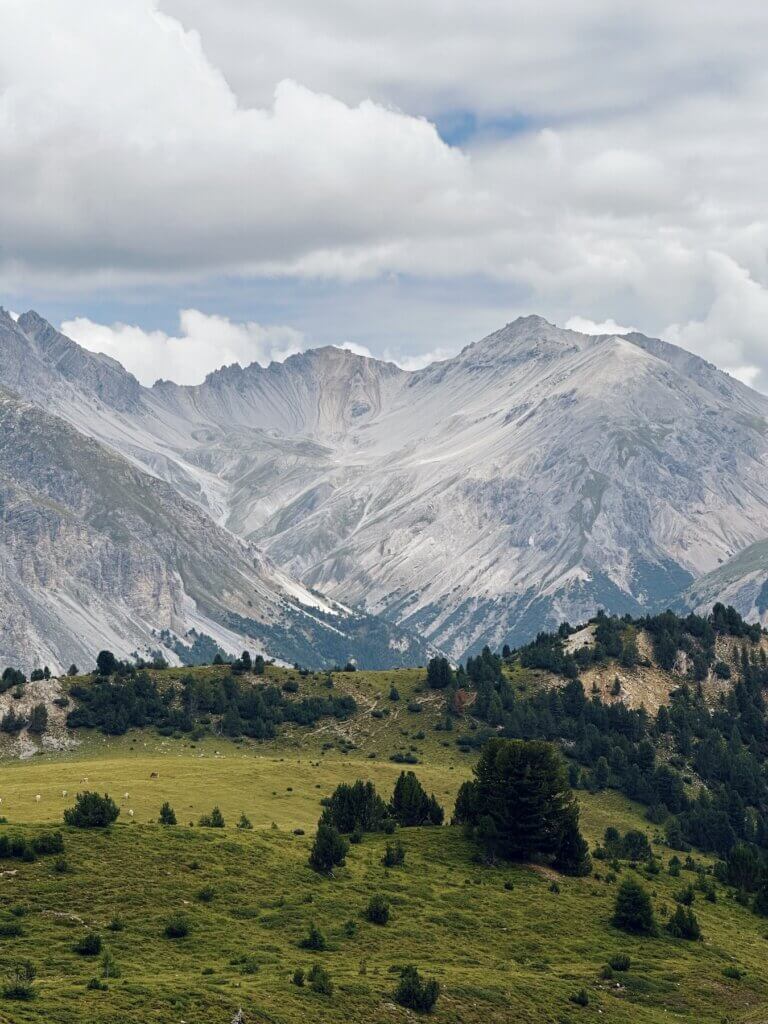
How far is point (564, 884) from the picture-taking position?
111 metres

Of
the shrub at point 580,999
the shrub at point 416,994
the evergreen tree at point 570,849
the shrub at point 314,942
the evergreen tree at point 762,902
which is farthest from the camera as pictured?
the evergreen tree at point 762,902

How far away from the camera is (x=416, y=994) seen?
236 feet

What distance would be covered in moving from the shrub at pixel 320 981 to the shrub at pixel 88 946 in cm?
1283

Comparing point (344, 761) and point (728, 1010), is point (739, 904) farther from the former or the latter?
point (344, 761)

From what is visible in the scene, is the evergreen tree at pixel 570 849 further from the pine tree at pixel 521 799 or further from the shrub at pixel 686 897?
the shrub at pixel 686 897

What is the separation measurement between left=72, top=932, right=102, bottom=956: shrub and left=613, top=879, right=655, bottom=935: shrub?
46.7 metres

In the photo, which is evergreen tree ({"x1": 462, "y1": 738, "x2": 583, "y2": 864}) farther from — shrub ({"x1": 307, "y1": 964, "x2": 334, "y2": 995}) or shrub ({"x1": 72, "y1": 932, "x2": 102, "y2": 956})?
shrub ({"x1": 72, "y1": 932, "x2": 102, "y2": 956})

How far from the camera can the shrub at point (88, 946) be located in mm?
71875

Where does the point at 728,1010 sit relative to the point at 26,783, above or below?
below

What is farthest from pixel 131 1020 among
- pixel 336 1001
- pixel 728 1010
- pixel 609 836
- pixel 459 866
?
pixel 609 836

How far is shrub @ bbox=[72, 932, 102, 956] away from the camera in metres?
71.9

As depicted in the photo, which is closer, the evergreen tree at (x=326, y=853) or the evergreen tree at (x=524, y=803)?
the evergreen tree at (x=326, y=853)

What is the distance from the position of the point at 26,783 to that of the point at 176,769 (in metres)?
26.8

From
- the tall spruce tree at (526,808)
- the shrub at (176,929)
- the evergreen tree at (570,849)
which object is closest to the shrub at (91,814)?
the shrub at (176,929)
